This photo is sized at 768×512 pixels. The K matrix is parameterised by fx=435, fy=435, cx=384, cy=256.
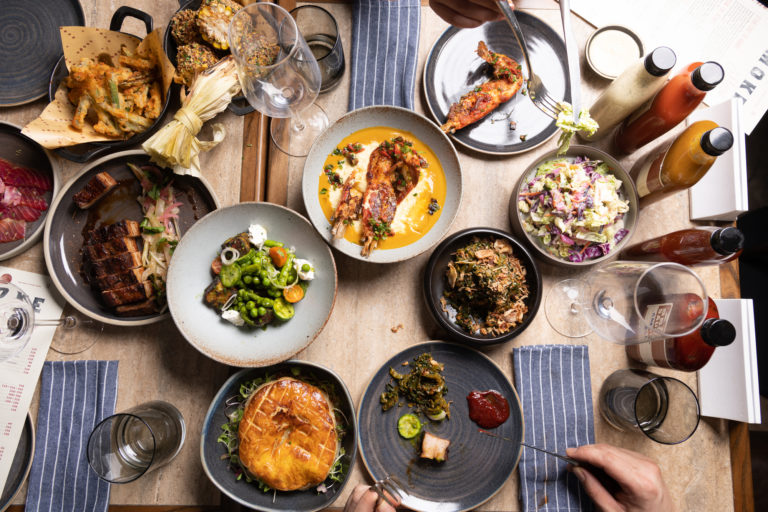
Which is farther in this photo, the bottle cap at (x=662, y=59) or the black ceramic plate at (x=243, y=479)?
the black ceramic plate at (x=243, y=479)

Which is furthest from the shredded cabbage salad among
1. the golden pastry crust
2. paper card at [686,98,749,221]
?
the golden pastry crust

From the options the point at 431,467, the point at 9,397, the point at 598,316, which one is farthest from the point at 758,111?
the point at 9,397

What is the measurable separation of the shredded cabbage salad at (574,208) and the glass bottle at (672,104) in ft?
0.74

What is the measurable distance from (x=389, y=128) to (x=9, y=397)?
2.37 m

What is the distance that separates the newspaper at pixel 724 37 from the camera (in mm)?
2443

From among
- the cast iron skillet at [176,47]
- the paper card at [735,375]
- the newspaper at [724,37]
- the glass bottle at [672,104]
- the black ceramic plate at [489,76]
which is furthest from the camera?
the newspaper at [724,37]

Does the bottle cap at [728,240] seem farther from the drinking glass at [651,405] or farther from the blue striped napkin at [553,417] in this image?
the blue striped napkin at [553,417]

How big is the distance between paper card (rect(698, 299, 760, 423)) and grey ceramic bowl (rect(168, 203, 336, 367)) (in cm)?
198

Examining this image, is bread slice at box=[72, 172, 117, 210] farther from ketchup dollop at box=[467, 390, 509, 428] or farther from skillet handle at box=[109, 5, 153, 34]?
ketchup dollop at box=[467, 390, 509, 428]

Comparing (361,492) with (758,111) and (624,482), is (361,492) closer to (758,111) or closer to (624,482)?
(624,482)

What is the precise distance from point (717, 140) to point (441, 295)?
4.55 ft

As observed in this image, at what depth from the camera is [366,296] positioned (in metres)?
2.33

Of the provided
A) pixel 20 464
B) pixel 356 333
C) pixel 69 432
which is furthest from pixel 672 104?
pixel 20 464

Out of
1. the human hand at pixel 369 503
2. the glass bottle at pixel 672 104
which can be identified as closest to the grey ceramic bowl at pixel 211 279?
the human hand at pixel 369 503
